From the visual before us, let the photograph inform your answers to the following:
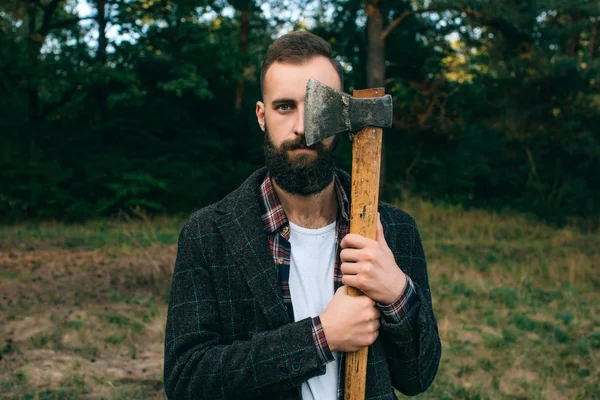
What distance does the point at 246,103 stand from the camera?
59.0 ft

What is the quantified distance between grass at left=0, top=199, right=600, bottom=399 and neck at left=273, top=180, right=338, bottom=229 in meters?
3.16

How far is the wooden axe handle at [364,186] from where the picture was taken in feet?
6.00

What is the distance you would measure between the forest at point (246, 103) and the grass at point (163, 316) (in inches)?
163

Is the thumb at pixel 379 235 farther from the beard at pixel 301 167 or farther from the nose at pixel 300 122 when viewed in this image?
the nose at pixel 300 122

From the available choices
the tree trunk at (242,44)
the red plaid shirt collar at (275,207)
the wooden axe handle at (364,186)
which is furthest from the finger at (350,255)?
the tree trunk at (242,44)

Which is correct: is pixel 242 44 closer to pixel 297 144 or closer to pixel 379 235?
pixel 297 144

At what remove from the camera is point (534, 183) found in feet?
58.6

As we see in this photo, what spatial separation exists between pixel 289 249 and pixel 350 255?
22cm

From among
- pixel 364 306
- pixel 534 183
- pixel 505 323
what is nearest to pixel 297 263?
pixel 364 306

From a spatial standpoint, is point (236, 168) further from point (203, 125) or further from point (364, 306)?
point (364, 306)

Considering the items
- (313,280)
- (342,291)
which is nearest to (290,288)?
(313,280)

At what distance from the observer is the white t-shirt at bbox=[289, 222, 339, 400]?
186cm

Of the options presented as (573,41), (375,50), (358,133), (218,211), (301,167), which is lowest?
(218,211)

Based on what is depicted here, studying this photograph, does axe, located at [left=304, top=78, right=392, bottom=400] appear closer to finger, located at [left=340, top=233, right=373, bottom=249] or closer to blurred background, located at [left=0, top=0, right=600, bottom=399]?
finger, located at [left=340, top=233, right=373, bottom=249]
